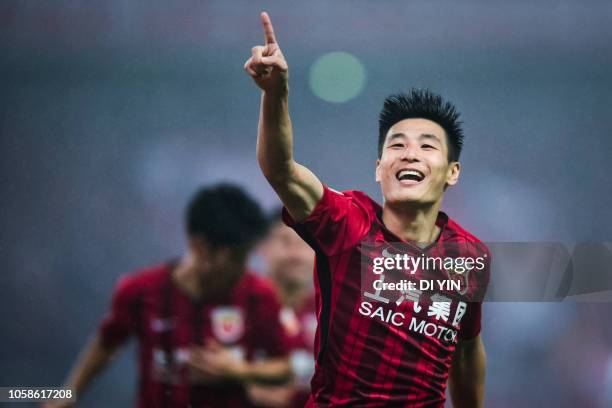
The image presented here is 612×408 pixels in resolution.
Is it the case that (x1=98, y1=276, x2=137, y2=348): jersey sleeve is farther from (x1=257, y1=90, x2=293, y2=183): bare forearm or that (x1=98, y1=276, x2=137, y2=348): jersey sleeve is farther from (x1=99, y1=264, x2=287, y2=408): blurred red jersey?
(x1=257, y1=90, x2=293, y2=183): bare forearm

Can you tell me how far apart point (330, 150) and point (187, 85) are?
1.88ft

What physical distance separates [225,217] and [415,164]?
76 cm

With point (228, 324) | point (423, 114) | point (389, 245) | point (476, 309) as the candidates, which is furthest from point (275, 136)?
point (228, 324)

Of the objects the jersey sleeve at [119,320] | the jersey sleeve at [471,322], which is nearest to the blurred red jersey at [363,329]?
the jersey sleeve at [471,322]

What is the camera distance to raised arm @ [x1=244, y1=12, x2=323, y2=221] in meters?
1.36

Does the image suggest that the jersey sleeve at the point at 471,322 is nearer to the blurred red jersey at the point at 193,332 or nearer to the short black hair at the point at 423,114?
the short black hair at the point at 423,114

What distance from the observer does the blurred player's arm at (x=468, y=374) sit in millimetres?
1924

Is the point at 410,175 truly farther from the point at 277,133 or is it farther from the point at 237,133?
the point at 237,133

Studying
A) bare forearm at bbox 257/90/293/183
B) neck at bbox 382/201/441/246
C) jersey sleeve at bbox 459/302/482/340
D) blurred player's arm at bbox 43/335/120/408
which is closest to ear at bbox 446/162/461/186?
neck at bbox 382/201/441/246

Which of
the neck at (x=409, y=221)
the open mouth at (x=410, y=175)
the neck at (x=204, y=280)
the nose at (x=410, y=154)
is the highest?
the nose at (x=410, y=154)

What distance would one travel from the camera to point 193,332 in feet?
7.13

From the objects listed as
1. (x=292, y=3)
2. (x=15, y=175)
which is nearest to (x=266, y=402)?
(x=15, y=175)

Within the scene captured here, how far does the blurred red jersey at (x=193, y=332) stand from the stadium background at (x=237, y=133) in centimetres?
13

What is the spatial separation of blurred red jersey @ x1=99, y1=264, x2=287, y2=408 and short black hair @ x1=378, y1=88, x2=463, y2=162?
721mm
